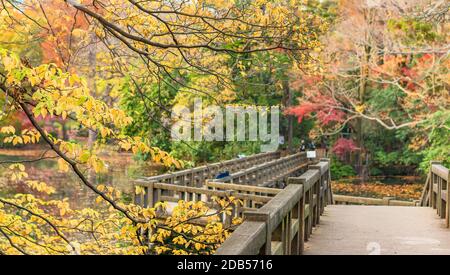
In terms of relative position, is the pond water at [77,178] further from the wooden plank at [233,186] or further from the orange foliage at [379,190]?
the orange foliage at [379,190]

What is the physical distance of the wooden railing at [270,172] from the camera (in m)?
17.2

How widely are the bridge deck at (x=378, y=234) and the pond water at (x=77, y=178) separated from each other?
1231 cm

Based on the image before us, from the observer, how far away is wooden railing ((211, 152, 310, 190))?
17.2m

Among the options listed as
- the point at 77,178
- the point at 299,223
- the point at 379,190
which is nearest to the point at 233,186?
the point at 299,223

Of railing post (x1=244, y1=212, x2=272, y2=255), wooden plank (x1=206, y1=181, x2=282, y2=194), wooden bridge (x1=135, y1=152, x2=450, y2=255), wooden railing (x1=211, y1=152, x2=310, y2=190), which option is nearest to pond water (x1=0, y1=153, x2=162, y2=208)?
wooden railing (x1=211, y1=152, x2=310, y2=190)

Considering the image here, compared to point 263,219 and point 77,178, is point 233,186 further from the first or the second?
point 77,178

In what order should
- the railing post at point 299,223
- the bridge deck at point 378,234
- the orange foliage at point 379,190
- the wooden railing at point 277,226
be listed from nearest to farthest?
1. the wooden railing at point 277,226
2. the railing post at point 299,223
3. the bridge deck at point 378,234
4. the orange foliage at point 379,190

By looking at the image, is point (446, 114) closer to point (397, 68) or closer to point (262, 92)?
point (397, 68)

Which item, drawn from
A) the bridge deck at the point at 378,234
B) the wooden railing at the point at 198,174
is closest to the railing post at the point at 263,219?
the bridge deck at the point at 378,234
